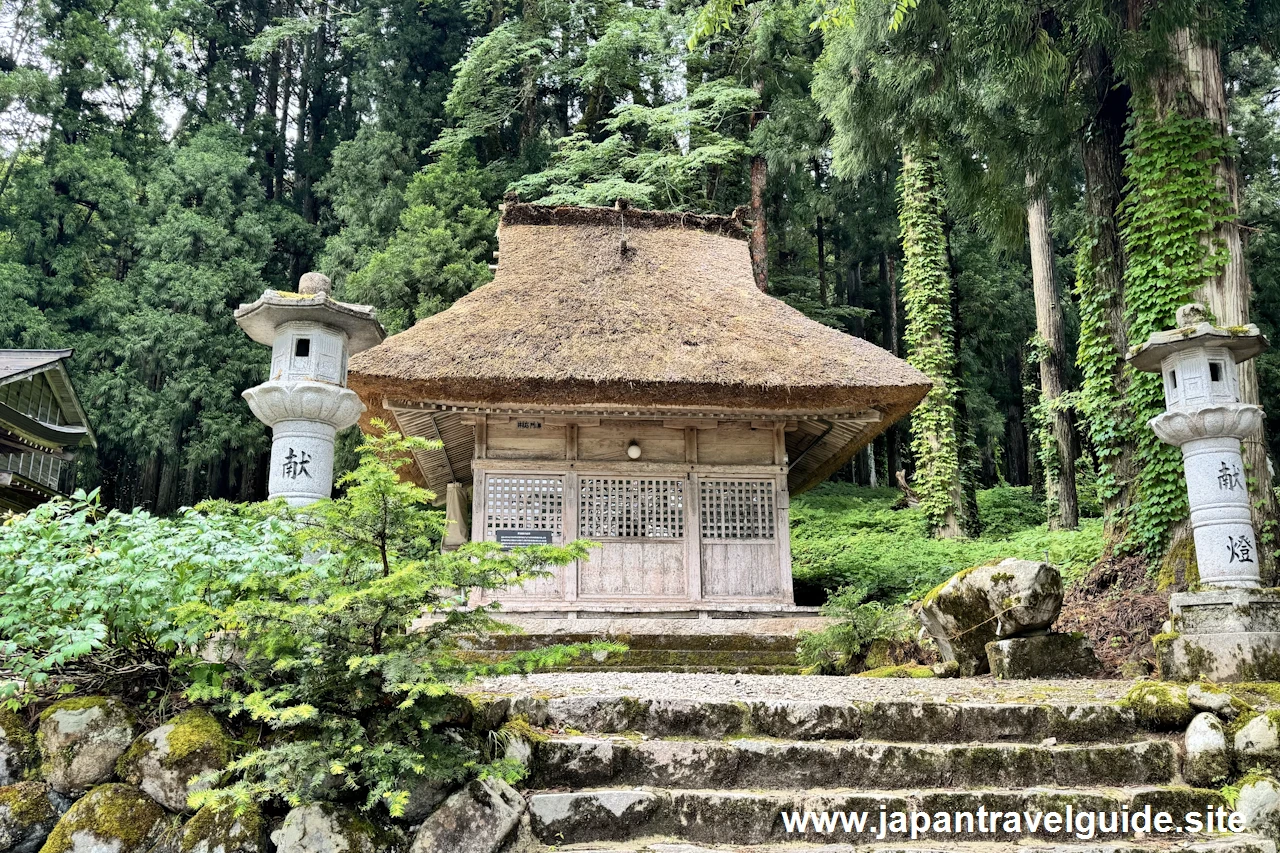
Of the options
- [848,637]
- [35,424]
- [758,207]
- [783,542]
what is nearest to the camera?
[848,637]

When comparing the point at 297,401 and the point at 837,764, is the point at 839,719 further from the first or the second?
the point at 297,401

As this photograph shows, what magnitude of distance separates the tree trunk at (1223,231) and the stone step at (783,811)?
15.6ft

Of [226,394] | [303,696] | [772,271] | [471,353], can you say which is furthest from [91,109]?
[303,696]

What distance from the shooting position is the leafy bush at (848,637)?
7.75 meters

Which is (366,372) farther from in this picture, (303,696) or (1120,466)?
(1120,466)

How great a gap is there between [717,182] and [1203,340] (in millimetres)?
14505

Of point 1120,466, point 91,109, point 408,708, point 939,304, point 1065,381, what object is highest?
point 91,109

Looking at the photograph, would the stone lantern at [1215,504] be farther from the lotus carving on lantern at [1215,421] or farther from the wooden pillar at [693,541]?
the wooden pillar at [693,541]

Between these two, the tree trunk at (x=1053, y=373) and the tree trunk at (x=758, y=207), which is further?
the tree trunk at (x=758, y=207)

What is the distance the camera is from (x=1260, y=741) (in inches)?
168

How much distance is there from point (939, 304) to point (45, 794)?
15419mm

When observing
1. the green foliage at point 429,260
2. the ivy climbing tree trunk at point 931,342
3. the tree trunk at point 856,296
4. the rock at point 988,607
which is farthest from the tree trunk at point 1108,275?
the tree trunk at point 856,296

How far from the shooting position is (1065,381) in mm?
16578

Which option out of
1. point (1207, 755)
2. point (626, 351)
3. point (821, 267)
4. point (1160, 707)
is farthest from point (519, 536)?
point (821, 267)
